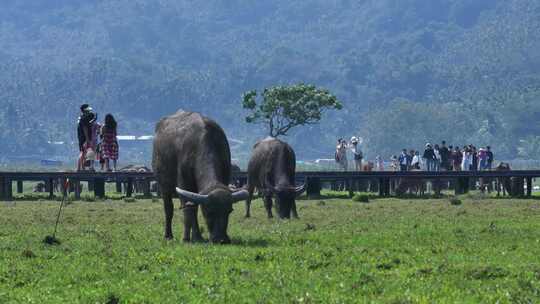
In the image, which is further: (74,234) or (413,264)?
(74,234)

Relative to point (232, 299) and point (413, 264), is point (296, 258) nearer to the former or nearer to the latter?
point (413, 264)

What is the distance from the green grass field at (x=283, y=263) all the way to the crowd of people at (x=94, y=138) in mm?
11833

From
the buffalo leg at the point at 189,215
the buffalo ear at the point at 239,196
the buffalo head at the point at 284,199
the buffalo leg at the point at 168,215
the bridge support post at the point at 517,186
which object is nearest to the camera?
the buffalo ear at the point at 239,196

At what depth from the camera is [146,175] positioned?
51594mm

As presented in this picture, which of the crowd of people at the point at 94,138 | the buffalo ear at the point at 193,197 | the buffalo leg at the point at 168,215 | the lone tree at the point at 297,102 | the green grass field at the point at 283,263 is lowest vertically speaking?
the green grass field at the point at 283,263

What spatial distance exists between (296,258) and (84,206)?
2177cm

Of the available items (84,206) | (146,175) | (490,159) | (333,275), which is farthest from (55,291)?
(490,159)

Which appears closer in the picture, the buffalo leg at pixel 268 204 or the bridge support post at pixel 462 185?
the buffalo leg at pixel 268 204

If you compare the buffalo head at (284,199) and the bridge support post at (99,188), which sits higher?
the bridge support post at (99,188)

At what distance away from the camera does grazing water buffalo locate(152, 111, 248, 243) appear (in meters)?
24.6

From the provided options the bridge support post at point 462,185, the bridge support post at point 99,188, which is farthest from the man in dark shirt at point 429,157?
the bridge support post at point 99,188

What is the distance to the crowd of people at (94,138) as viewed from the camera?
4516 cm

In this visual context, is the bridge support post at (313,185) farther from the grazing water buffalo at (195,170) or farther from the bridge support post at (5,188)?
the grazing water buffalo at (195,170)

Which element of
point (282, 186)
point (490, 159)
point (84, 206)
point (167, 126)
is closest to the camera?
point (167, 126)
